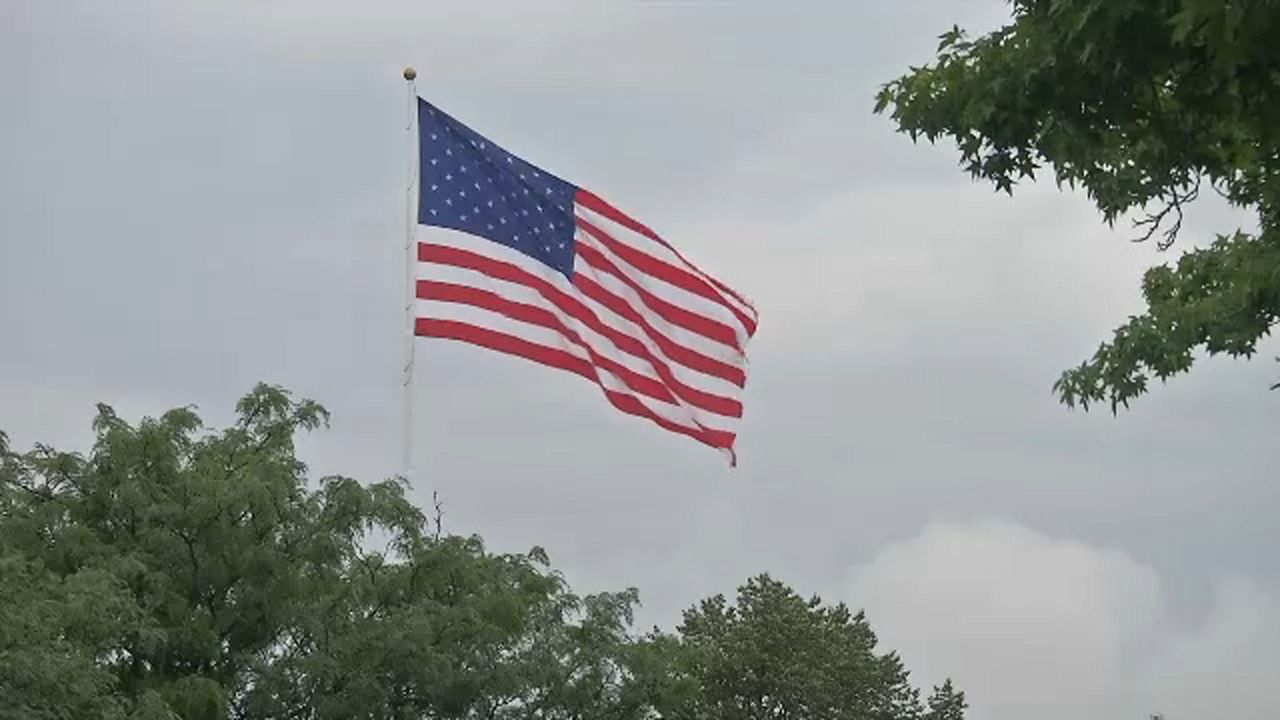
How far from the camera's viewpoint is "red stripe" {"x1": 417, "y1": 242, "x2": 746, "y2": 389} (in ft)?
66.6

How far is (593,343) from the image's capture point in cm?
2045

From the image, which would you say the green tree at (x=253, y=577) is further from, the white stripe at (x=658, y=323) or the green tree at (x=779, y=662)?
the green tree at (x=779, y=662)

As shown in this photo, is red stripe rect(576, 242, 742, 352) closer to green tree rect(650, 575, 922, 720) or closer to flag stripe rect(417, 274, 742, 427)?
flag stripe rect(417, 274, 742, 427)

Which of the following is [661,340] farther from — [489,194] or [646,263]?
[489,194]

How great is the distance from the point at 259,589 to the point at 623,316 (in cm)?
445

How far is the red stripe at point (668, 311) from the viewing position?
2095 cm

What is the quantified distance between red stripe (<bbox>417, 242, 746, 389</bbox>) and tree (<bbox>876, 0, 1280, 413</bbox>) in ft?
29.2

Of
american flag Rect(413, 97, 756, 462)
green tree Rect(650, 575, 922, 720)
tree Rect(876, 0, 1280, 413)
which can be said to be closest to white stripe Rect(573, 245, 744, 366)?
american flag Rect(413, 97, 756, 462)

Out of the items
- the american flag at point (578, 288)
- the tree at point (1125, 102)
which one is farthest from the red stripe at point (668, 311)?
the tree at point (1125, 102)

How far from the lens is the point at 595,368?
20438 mm

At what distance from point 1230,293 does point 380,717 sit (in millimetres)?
11384

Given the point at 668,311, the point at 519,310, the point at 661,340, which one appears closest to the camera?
the point at 519,310

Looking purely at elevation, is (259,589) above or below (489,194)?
below

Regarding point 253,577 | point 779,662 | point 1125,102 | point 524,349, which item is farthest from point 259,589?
point 779,662
